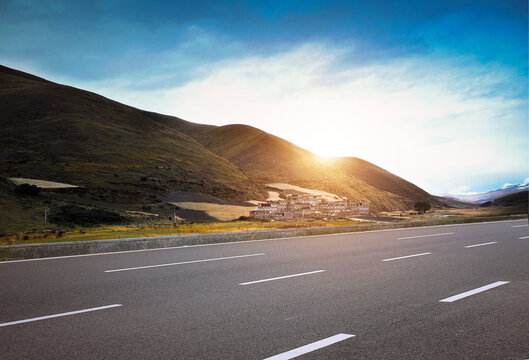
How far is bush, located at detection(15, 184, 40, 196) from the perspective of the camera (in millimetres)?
39344

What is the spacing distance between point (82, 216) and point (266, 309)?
35506 mm

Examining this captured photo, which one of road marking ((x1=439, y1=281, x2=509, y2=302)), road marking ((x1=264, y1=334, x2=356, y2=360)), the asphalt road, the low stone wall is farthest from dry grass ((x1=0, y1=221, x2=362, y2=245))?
road marking ((x1=264, y1=334, x2=356, y2=360))

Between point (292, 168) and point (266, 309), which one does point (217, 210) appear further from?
point (292, 168)

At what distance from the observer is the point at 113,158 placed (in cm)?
8025

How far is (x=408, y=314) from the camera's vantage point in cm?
548

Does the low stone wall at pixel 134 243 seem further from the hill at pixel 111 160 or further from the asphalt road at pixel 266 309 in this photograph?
the hill at pixel 111 160

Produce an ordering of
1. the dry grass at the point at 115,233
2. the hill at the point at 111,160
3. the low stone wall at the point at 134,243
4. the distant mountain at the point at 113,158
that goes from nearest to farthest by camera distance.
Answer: the low stone wall at the point at 134,243 → the dry grass at the point at 115,233 → the hill at the point at 111,160 → the distant mountain at the point at 113,158

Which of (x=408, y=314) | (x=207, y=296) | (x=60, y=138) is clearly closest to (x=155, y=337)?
(x=207, y=296)

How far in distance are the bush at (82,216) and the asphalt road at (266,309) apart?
27.6m

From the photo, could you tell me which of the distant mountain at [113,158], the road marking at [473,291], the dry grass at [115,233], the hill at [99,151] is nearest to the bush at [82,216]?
the dry grass at [115,233]

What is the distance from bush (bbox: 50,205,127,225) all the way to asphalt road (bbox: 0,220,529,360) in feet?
90.6

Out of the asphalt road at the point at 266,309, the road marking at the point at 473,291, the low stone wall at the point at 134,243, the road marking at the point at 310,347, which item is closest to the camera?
the road marking at the point at 310,347

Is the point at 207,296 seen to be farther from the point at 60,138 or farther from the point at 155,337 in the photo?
the point at 60,138

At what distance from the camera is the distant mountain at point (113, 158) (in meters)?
65.7
